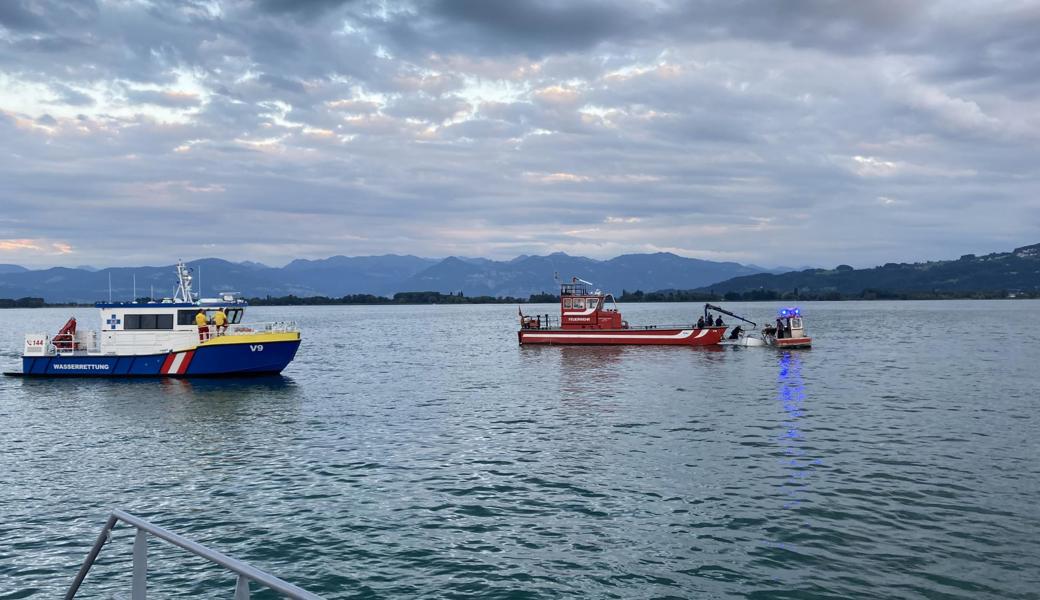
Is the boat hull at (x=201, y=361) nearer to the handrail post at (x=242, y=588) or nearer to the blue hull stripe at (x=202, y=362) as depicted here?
the blue hull stripe at (x=202, y=362)

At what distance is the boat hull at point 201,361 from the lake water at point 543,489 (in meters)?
3.48

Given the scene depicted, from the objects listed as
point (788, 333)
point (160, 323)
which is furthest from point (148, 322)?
point (788, 333)

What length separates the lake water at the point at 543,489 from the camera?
1395 centimetres

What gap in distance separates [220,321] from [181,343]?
3368mm

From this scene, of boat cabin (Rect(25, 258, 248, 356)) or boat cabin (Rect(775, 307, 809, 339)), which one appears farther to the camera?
boat cabin (Rect(775, 307, 809, 339))

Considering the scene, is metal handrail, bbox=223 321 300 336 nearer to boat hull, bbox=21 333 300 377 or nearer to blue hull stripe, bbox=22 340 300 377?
boat hull, bbox=21 333 300 377

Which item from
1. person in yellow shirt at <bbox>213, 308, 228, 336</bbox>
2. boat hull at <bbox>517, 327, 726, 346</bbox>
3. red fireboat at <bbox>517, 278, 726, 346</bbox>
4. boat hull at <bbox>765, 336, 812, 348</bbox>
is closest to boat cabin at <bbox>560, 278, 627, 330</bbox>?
red fireboat at <bbox>517, 278, 726, 346</bbox>

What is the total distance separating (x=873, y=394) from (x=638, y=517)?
27543 mm

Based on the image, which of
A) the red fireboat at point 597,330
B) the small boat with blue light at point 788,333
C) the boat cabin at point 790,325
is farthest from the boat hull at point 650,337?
the boat cabin at point 790,325

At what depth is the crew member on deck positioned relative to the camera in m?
45.5

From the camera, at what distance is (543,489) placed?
66.2 feet

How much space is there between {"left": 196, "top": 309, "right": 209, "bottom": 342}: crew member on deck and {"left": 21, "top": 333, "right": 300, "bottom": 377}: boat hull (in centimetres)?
109

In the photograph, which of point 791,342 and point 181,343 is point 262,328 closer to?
point 181,343

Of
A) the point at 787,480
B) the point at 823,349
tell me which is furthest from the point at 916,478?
the point at 823,349
